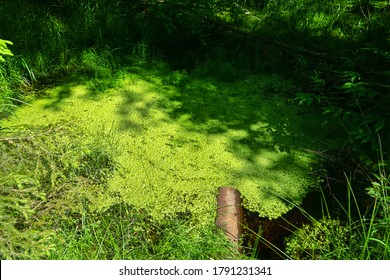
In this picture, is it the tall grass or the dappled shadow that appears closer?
the tall grass

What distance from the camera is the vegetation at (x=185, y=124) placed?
5.50ft

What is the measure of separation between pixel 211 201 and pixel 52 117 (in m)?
1.27

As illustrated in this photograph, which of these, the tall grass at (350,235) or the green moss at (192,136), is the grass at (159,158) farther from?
the tall grass at (350,235)

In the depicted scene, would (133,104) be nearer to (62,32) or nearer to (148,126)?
(148,126)

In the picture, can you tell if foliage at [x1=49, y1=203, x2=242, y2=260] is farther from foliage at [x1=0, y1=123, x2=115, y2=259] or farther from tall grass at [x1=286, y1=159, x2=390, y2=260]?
tall grass at [x1=286, y1=159, x2=390, y2=260]

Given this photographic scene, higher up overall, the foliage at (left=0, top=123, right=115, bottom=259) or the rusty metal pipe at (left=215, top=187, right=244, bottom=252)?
the foliage at (left=0, top=123, right=115, bottom=259)

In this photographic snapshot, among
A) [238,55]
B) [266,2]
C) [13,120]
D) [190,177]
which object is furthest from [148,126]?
[266,2]

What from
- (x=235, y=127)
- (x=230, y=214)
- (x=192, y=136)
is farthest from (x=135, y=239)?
(x=235, y=127)

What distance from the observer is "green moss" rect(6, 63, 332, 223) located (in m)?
1.96

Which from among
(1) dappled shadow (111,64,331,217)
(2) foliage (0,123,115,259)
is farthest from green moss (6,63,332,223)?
(2) foliage (0,123,115,259)

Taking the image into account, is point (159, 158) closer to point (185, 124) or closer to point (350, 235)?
point (185, 124)

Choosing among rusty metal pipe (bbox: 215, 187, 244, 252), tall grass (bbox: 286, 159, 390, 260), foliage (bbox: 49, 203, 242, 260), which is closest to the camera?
tall grass (bbox: 286, 159, 390, 260)

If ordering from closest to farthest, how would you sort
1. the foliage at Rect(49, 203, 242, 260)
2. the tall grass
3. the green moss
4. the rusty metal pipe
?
the tall grass
the foliage at Rect(49, 203, 242, 260)
the rusty metal pipe
the green moss
